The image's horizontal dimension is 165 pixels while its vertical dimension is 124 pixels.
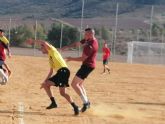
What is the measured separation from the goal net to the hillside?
45600mm

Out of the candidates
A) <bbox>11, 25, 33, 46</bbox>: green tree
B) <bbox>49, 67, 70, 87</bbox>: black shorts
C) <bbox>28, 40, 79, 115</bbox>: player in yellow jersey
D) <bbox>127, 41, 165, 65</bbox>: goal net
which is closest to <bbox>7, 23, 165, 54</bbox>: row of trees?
<bbox>11, 25, 33, 46</bbox>: green tree

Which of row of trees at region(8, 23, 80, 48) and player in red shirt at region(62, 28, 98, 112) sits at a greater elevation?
player in red shirt at region(62, 28, 98, 112)

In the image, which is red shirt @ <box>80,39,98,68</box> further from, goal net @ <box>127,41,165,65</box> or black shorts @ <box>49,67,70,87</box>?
goal net @ <box>127,41,165,65</box>

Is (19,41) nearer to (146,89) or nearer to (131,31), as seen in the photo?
(131,31)

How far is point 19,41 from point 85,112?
48949 millimetres

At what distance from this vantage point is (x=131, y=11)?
103 meters

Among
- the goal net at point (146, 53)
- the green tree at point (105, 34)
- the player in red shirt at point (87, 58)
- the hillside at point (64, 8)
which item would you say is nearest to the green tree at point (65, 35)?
the green tree at point (105, 34)

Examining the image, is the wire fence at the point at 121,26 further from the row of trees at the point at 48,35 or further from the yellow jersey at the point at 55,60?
the yellow jersey at the point at 55,60

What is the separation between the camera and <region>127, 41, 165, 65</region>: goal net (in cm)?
5272

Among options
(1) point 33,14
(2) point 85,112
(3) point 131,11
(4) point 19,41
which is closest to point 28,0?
(1) point 33,14

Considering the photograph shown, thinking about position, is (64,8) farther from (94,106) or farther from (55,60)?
(55,60)

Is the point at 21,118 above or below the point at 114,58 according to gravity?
above

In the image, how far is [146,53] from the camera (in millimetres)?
52938

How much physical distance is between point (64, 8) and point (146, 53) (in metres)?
60.1
